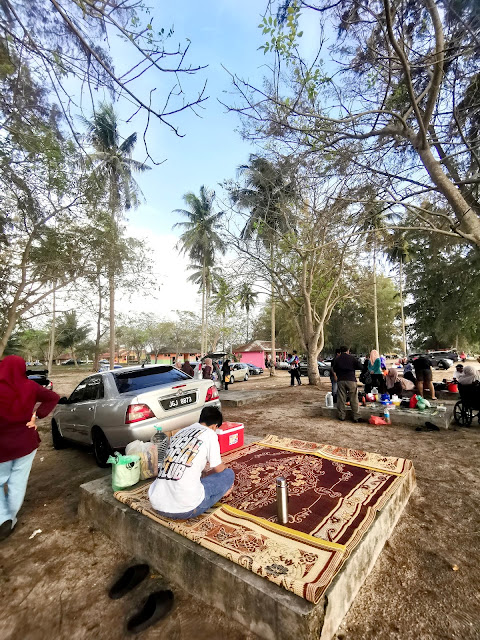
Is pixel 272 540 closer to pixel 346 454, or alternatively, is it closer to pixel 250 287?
pixel 346 454

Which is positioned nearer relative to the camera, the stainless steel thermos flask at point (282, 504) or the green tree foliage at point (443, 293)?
the stainless steel thermos flask at point (282, 504)

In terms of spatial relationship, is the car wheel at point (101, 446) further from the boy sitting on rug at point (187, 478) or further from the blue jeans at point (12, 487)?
the boy sitting on rug at point (187, 478)

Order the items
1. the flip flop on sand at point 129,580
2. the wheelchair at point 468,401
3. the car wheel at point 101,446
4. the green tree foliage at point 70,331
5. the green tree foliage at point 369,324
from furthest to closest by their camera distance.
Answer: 1. the green tree foliage at point 70,331
2. the green tree foliage at point 369,324
3. the wheelchair at point 468,401
4. the car wheel at point 101,446
5. the flip flop on sand at point 129,580

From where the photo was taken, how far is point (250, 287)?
16203 millimetres

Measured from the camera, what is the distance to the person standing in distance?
7.44 metres

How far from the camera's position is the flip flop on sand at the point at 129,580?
237 centimetres

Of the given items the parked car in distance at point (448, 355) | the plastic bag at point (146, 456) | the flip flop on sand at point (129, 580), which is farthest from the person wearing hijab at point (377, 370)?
the parked car in distance at point (448, 355)

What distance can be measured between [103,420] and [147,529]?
239 cm

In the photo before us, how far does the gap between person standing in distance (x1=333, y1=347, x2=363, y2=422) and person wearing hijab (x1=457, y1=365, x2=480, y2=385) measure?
6.72 feet

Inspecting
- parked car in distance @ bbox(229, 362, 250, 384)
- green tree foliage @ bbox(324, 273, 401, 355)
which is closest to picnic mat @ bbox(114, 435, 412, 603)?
Answer: parked car in distance @ bbox(229, 362, 250, 384)

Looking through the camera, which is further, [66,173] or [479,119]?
[66,173]

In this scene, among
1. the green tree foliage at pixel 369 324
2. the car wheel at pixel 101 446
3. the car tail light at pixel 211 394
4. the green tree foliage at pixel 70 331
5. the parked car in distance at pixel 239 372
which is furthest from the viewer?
the green tree foliage at pixel 70 331

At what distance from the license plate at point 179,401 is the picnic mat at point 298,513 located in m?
1.05

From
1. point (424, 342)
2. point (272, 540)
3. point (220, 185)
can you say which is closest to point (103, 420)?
point (272, 540)
